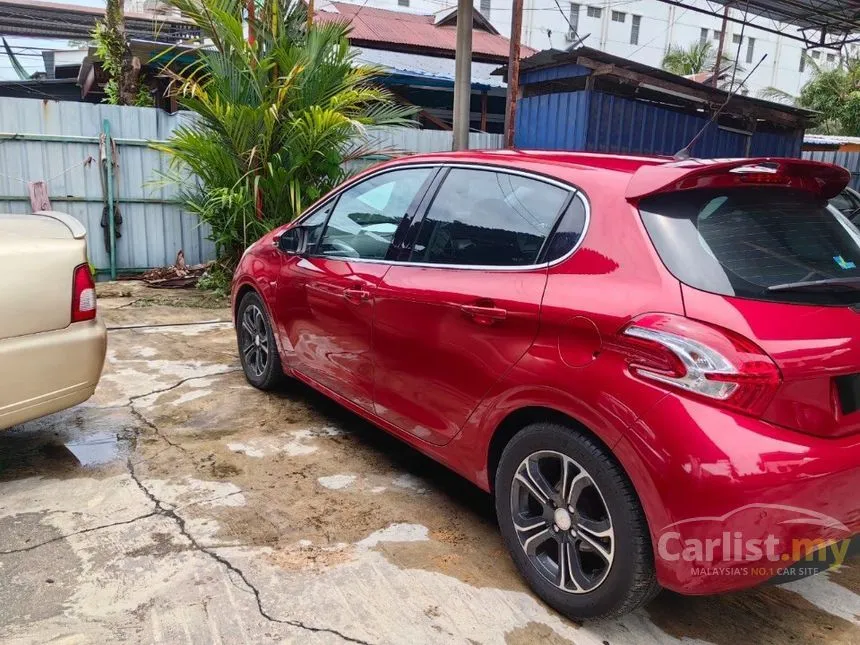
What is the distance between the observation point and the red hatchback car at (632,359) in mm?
1830

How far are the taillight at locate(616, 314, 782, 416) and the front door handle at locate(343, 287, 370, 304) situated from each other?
1494mm

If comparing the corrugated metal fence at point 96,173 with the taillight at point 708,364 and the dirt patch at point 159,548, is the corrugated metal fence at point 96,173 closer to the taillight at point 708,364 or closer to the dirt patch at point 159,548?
the dirt patch at point 159,548

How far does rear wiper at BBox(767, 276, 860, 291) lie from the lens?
6.60 ft

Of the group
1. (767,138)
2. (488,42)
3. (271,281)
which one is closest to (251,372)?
(271,281)

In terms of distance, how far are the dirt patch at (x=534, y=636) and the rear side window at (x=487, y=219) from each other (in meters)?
1.23

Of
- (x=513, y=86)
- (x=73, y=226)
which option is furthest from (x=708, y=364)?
(x=513, y=86)

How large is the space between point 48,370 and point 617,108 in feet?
30.6

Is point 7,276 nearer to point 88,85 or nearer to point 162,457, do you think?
point 162,457

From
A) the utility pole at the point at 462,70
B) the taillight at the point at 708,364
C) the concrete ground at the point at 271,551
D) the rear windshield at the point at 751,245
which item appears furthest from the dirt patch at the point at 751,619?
the utility pole at the point at 462,70

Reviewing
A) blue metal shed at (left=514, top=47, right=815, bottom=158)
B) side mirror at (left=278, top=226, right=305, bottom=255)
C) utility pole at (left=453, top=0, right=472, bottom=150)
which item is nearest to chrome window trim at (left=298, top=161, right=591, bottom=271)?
side mirror at (left=278, top=226, right=305, bottom=255)

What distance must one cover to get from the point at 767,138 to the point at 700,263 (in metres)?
12.9

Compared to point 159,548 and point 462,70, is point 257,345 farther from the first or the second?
point 462,70

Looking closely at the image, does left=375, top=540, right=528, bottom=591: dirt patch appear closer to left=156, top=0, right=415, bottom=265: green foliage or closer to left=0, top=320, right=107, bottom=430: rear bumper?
left=0, top=320, right=107, bottom=430: rear bumper

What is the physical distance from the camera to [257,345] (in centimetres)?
446
